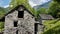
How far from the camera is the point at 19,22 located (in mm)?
34125

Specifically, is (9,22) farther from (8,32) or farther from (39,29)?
(39,29)

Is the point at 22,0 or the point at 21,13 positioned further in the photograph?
the point at 22,0

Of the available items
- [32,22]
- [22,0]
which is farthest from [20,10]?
[22,0]

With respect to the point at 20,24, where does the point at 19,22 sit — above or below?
above

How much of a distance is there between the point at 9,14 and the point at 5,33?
3.05 metres

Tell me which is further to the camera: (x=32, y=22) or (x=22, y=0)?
(x=22, y=0)

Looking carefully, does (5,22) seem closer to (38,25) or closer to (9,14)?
(9,14)

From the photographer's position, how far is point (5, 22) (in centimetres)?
3378

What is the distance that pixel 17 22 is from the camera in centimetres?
3412

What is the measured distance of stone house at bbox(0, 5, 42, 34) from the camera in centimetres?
3359

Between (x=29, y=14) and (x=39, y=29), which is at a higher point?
(x=29, y=14)

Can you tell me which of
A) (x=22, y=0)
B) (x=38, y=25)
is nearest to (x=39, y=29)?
(x=38, y=25)

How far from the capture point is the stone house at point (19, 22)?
33594 millimetres

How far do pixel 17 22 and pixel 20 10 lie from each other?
1.98 m
